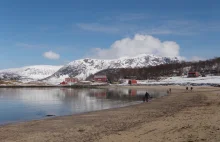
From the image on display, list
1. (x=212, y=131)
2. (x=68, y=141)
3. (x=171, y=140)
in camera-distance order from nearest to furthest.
Answer: (x=171, y=140) < (x=212, y=131) < (x=68, y=141)

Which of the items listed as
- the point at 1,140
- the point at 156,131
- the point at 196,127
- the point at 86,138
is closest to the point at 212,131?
the point at 196,127

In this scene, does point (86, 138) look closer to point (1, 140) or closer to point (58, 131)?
point (58, 131)

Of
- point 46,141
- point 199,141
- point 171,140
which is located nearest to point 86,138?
point 46,141

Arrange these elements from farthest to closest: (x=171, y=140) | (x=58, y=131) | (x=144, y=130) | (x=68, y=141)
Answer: (x=58, y=131) → (x=144, y=130) → (x=68, y=141) → (x=171, y=140)

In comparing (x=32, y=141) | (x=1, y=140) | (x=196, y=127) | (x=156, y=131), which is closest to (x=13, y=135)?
(x=1, y=140)

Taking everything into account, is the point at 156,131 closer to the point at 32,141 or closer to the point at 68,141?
the point at 68,141

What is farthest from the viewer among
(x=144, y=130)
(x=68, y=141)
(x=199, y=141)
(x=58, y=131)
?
(x=58, y=131)

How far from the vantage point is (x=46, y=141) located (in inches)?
689

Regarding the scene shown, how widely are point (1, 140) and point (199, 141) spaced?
502 inches

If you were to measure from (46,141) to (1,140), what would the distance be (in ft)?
10.8

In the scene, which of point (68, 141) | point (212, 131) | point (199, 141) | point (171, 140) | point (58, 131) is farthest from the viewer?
point (58, 131)

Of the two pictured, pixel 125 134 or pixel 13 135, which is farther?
pixel 13 135

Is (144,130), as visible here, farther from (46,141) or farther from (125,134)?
(46,141)

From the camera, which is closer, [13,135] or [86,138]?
[86,138]
